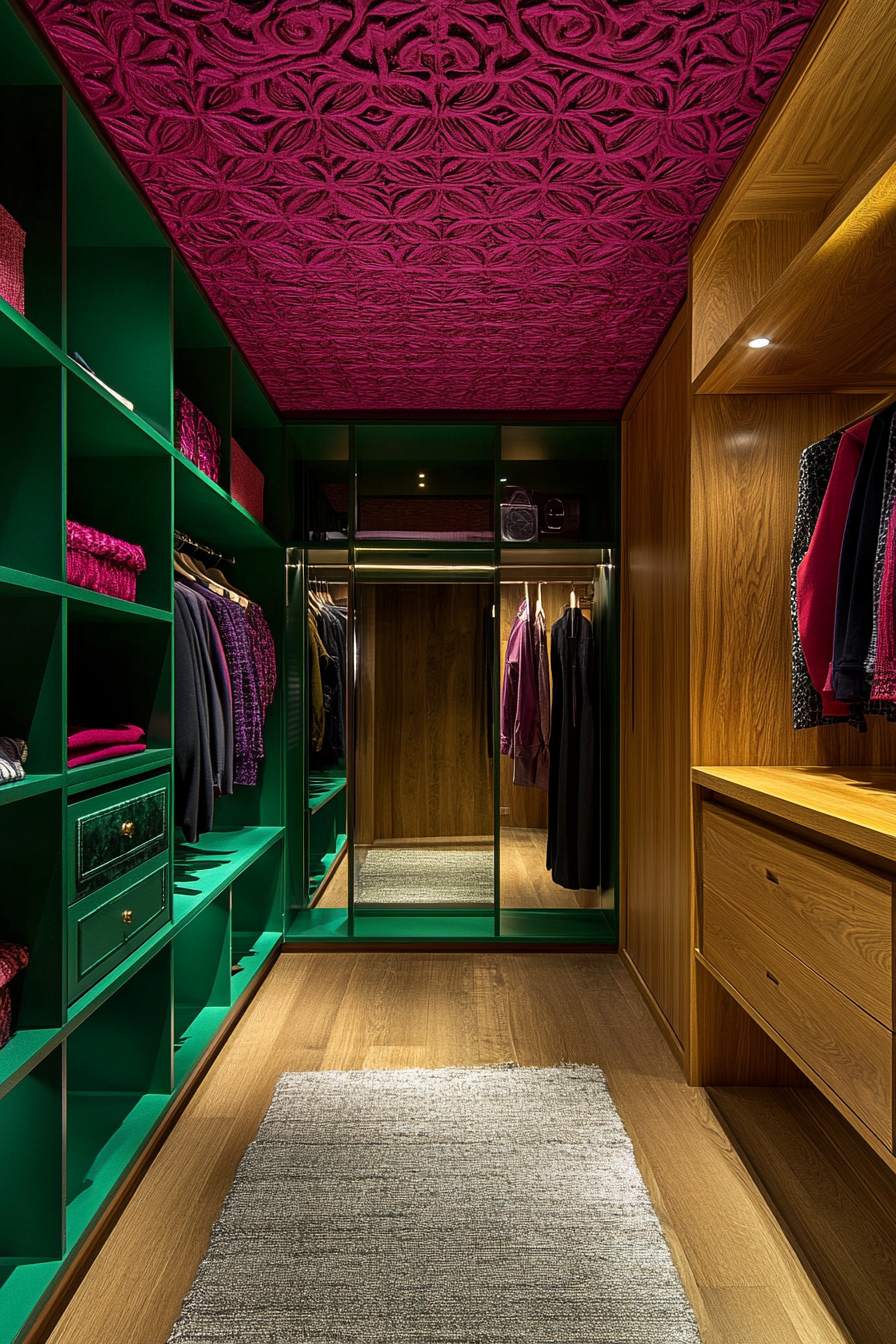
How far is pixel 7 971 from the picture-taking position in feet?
4.90

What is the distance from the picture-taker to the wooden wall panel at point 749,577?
7.94 feet

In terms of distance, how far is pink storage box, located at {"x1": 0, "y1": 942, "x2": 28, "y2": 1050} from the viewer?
1493mm

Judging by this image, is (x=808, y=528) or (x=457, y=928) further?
(x=457, y=928)

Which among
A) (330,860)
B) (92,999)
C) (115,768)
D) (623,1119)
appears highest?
(115,768)

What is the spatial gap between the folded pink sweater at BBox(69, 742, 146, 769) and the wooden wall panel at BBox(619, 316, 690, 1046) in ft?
5.22

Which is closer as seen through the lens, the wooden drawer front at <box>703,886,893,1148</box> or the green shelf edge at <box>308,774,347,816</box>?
the wooden drawer front at <box>703,886,893,1148</box>

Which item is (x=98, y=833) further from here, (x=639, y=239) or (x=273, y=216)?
(x=639, y=239)

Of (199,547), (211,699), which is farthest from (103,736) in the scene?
(199,547)

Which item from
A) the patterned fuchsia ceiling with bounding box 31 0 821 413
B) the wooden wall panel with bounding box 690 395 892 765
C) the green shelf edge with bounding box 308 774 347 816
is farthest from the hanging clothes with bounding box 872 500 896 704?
the green shelf edge with bounding box 308 774 347 816

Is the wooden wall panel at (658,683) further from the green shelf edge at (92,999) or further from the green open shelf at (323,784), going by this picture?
the green shelf edge at (92,999)

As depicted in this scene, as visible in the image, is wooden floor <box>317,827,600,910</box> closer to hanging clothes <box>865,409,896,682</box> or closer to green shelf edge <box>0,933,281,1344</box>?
green shelf edge <box>0,933,281,1344</box>

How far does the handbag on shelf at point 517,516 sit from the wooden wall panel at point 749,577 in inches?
57.0

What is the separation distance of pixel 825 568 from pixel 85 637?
193 cm

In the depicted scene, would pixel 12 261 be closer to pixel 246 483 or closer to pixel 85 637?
pixel 85 637
